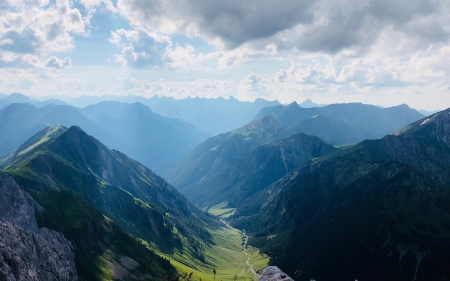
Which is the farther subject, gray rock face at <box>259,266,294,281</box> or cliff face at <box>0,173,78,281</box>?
cliff face at <box>0,173,78,281</box>

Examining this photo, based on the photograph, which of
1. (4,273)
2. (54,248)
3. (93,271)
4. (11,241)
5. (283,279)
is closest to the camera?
(283,279)

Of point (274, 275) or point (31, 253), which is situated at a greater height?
point (274, 275)

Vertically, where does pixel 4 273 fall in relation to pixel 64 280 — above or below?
above

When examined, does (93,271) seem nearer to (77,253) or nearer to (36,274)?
(77,253)

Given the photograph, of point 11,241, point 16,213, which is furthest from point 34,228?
point 11,241

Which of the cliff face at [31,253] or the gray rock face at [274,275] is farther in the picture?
the cliff face at [31,253]

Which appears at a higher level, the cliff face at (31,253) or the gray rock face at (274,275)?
the gray rock face at (274,275)

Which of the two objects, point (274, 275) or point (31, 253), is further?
point (31, 253)

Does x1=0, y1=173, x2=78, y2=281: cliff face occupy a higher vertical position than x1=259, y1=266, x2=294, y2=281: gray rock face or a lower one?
lower
